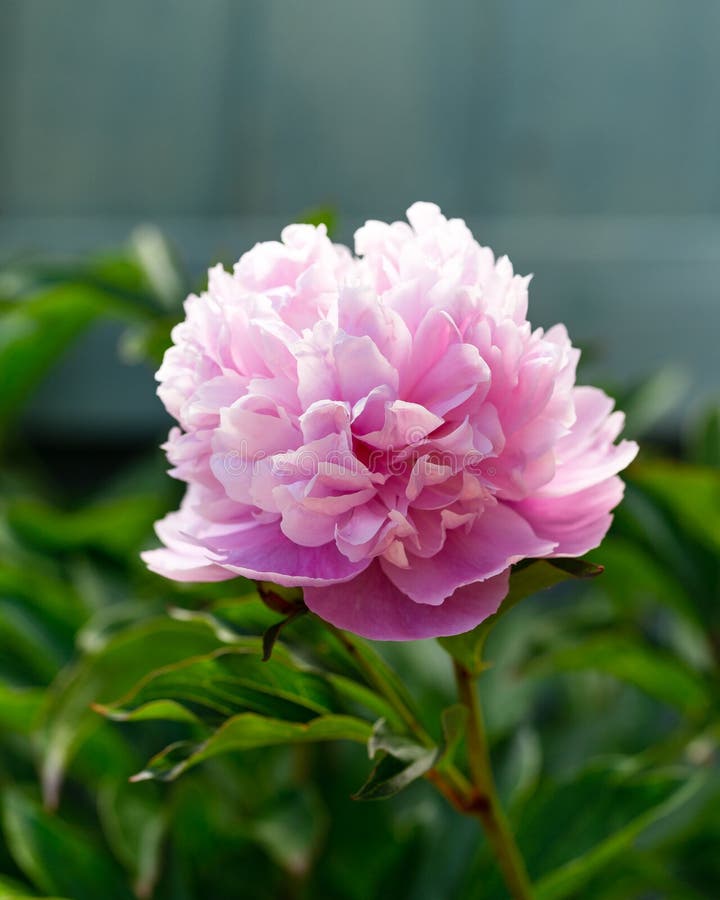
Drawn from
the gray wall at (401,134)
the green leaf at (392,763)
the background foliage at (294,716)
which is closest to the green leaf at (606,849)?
the background foliage at (294,716)

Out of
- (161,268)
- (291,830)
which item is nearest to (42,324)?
(161,268)

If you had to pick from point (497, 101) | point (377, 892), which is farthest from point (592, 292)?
point (377, 892)

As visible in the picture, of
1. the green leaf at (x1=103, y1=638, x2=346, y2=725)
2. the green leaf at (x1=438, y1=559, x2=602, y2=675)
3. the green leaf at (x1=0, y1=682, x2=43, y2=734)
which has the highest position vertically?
the green leaf at (x1=438, y1=559, x2=602, y2=675)

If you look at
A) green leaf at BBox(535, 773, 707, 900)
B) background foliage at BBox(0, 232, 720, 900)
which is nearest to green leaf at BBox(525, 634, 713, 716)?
background foliage at BBox(0, 232, 720, 900)

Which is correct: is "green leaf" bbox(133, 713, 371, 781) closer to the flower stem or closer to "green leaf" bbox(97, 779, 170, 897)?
the flower stem

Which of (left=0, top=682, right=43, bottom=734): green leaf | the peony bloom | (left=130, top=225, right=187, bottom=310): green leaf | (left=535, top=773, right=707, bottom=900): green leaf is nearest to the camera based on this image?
the peony bloom

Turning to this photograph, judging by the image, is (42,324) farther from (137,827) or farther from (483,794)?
(483,794)

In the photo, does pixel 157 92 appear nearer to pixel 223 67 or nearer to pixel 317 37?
pixel 223 67
